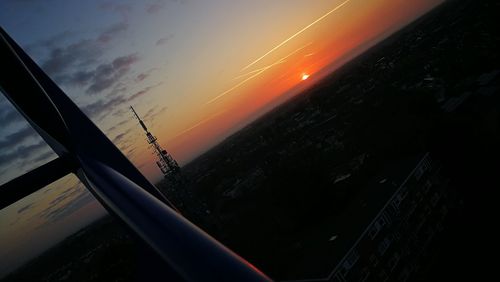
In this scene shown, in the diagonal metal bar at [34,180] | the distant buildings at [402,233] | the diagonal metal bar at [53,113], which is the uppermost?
the diagonal metal bar at [53,113]

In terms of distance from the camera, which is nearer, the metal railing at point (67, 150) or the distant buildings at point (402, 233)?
the metal railing at point (67, 150)

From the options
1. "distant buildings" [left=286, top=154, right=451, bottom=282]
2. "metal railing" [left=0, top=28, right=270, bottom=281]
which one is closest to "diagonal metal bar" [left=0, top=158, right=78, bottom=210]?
"metal railing" [left=0, top=28, right=270, bottom=281]

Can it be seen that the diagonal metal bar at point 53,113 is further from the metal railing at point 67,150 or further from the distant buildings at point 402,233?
the distant buildings at point 402,233

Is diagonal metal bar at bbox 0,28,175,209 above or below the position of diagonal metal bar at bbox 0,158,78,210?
above

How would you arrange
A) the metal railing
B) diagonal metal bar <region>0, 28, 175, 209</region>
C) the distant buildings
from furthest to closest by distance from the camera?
the distant buildings < diagonal metal bar <region>0, 28, 175, 209</region> < the metal railing

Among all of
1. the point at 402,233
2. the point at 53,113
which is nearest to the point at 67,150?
the point at 53,113

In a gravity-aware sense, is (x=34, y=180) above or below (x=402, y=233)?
above

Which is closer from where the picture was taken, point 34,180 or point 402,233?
point 34,180

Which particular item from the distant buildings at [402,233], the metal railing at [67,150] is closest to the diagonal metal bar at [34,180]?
the metal railing at [67,150]

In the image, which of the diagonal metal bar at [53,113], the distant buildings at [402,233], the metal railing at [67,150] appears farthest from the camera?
the distant buildings at [402,233]

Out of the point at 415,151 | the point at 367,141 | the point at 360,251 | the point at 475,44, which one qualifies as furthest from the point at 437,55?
the point at 360,251

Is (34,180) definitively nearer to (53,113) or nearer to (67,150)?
(67,150)

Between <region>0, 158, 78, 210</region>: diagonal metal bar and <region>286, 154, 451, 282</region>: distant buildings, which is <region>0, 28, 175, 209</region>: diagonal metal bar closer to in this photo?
<region>0, 158, 78, 210</region>: diagonal metal bar
